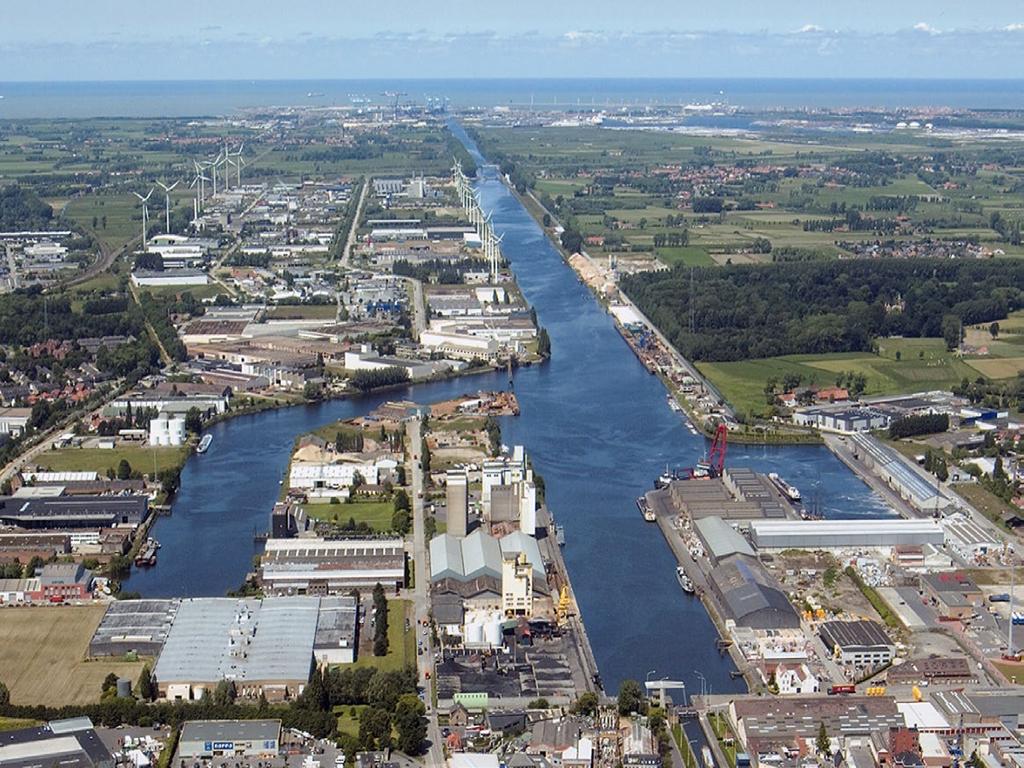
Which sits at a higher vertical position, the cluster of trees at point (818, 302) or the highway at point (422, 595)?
the cluster of trees at point (818, 302)

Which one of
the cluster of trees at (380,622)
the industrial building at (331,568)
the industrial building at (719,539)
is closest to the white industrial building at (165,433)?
the industrial building at (331,568)

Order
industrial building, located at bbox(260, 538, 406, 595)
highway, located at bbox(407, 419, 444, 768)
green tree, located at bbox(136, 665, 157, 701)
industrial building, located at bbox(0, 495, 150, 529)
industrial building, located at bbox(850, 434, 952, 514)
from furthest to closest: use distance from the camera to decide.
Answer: industrial building, located at bbox(850, 434, 952, 514) → industrial building, located at bbox(0, 495, 150, 529) → industrial building, located at bbox(260, 538, 406, 595) → green tree, located at bbox(136, 665, 157, 701) → highway, located at bbox(407, 419, 444, 768)

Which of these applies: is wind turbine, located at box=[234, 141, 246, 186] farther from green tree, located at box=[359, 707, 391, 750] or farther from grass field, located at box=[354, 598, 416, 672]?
green tree, located at box=[359, 707, 391, 750]

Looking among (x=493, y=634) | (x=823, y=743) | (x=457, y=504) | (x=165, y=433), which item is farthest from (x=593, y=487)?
(x=823, y=743)

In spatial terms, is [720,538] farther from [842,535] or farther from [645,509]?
[645,509]

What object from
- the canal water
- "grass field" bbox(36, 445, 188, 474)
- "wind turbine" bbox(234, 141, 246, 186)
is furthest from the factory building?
"wind turbine" bbox(234, 141, 246, 186)

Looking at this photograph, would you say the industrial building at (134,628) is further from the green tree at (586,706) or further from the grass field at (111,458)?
the grass field at (111,458)
